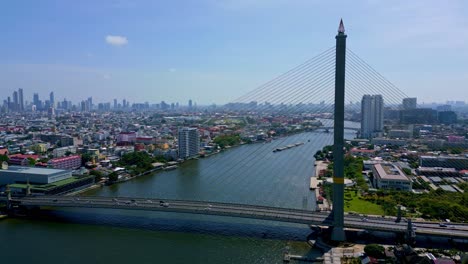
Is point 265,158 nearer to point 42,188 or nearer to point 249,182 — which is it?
point 249,182

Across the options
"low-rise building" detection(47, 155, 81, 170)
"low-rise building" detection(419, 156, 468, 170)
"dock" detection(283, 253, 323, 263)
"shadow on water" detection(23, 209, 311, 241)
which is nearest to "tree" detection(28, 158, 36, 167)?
"low-rise building" detection(47, 155, 81, 170)

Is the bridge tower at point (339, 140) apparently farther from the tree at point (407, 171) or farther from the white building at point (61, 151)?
the white building at point (61, 151)

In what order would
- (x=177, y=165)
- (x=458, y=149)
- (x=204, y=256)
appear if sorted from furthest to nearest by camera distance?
1. (x=458, y=149)
2. (x=177, y=165)
3. (x=204, y=256)

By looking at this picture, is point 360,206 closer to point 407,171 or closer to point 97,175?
point 407,171

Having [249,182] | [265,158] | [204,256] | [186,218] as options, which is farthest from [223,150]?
[204,256]

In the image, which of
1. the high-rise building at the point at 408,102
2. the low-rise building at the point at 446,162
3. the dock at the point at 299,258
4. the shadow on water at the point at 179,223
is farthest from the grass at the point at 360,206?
the low-rise building at the point at 446,162

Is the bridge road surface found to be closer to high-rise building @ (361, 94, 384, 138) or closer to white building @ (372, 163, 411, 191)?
white building @ (372, 163, 411, 191)

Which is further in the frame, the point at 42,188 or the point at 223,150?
the point at 223,150
